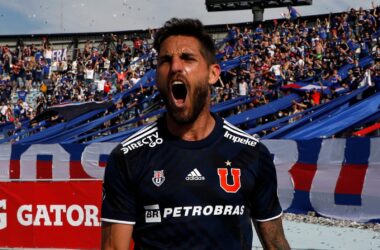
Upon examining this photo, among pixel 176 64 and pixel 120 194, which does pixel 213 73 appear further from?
pixel 120 194

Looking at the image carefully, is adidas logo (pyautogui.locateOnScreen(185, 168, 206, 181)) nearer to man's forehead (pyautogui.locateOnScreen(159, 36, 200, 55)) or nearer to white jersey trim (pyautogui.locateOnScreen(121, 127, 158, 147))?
white jersey trim (pyautogui.locateOnScreen(121, 127, 158, 147))

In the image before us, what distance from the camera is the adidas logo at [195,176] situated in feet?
8.50

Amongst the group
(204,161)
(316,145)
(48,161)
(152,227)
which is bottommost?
(48,161)

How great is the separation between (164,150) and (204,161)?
7.3 inches


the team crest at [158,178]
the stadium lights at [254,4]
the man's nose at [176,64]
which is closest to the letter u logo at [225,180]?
the team crest at [158,178]

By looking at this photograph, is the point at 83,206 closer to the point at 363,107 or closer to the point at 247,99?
the point at 363,107

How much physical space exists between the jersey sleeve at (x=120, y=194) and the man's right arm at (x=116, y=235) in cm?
3

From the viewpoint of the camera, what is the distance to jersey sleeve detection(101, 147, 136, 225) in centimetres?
259

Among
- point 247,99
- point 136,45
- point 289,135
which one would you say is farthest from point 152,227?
point 136,45

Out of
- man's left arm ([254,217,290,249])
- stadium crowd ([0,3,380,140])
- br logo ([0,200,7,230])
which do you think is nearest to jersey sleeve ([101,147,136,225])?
man's left arm ([254,217,290,249])

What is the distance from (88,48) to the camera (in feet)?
115

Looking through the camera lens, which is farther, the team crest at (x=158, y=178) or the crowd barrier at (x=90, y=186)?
the crowd barrier at (x=90, y=186)

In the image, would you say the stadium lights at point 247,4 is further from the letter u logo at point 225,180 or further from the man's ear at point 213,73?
the letter u logo at point 225,180

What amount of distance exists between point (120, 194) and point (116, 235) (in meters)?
0.19
